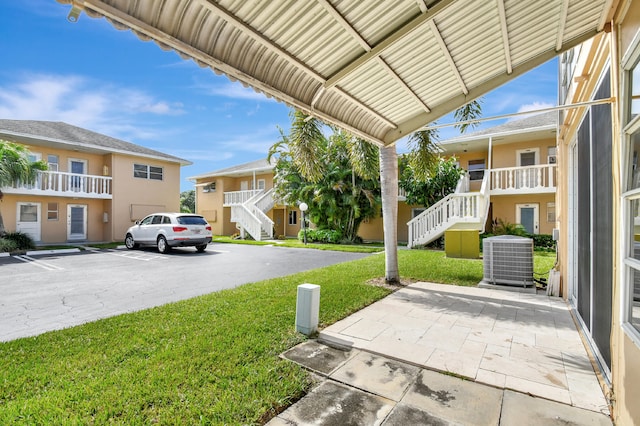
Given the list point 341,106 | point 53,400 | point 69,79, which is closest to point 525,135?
point 341,106

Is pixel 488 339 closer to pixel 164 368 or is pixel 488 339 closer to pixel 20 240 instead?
pixel 164 368

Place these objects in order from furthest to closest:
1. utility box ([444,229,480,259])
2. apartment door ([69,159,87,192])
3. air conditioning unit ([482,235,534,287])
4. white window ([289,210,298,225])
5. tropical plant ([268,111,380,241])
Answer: white window ([289,210,298,225])
apartment door ([69,159,87,192])
tropical plant ([268,111,380,241])
utility box ([444,229,480,259])
air conditioning unit ([482,235,534,287])

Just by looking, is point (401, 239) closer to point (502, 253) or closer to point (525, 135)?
point (525, 135)

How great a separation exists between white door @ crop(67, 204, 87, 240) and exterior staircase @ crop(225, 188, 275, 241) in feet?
28.4

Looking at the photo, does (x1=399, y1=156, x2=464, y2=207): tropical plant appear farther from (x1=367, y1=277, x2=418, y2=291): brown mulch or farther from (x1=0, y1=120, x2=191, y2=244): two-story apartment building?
(x1=0, y1=120, x2=191, y2=244): two-story apartment building

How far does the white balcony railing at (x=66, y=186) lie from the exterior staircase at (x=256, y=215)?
760 centimetres

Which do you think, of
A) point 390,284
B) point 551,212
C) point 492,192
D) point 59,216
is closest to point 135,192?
point 59,216

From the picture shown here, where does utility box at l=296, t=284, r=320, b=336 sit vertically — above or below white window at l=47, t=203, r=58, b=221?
below

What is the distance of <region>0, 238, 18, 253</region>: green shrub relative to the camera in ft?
40.1

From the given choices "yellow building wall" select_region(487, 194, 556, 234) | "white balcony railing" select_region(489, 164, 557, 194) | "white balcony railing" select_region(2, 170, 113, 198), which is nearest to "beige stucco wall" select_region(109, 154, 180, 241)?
"white balcony railing" select_region(2, 170, 113, 198)

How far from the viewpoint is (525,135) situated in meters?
14.8

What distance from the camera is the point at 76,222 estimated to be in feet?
57.0

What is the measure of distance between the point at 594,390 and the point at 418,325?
204 centimetres

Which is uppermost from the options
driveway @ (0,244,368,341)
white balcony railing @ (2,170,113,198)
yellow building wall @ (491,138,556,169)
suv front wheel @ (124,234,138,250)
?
yellow building wall @ (491,138,556,169)
